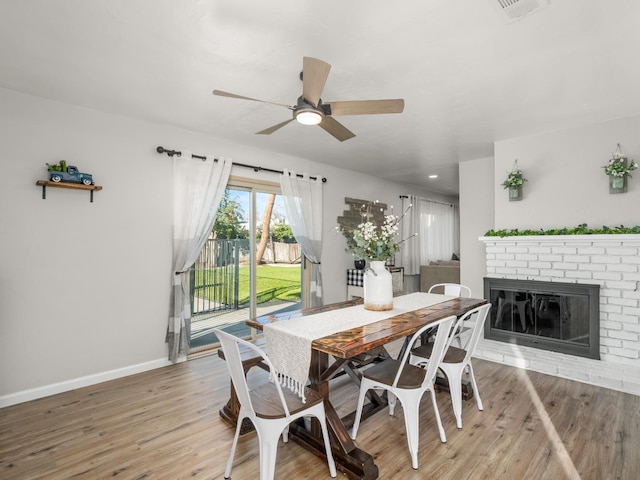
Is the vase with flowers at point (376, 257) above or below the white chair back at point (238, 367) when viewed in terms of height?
above

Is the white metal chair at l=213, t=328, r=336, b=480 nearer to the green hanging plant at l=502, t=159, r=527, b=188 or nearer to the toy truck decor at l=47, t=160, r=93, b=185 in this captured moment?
the toy truck decor at l=47, t=160, r=93, b=185

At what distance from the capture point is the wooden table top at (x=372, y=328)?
1810mm

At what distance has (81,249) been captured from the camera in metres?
3.11

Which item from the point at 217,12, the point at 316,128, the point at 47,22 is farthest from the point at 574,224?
the point at 47,22

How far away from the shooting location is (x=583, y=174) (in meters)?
3.64

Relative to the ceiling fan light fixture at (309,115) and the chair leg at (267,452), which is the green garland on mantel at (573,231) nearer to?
the ceiling fan light fixture at (309,115)

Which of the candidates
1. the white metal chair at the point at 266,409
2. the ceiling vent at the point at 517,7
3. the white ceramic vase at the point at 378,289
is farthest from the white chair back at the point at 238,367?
the ceiling vent at the point at 517,7

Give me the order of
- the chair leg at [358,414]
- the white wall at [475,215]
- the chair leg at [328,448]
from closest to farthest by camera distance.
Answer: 1. the chair leg at [328,448]
2. the chair leg at [358,414]
3. the white wall at [475,215]

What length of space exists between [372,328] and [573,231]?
2.83 metres

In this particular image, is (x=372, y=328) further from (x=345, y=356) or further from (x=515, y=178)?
(x=515, y=178)

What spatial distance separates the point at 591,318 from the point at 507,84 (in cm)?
252

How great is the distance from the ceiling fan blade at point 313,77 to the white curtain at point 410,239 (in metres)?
5.18

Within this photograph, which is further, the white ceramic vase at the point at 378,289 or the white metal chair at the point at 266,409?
the white ceramic vase at the point at 378,289

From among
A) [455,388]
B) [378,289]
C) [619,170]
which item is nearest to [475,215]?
[619,170]
